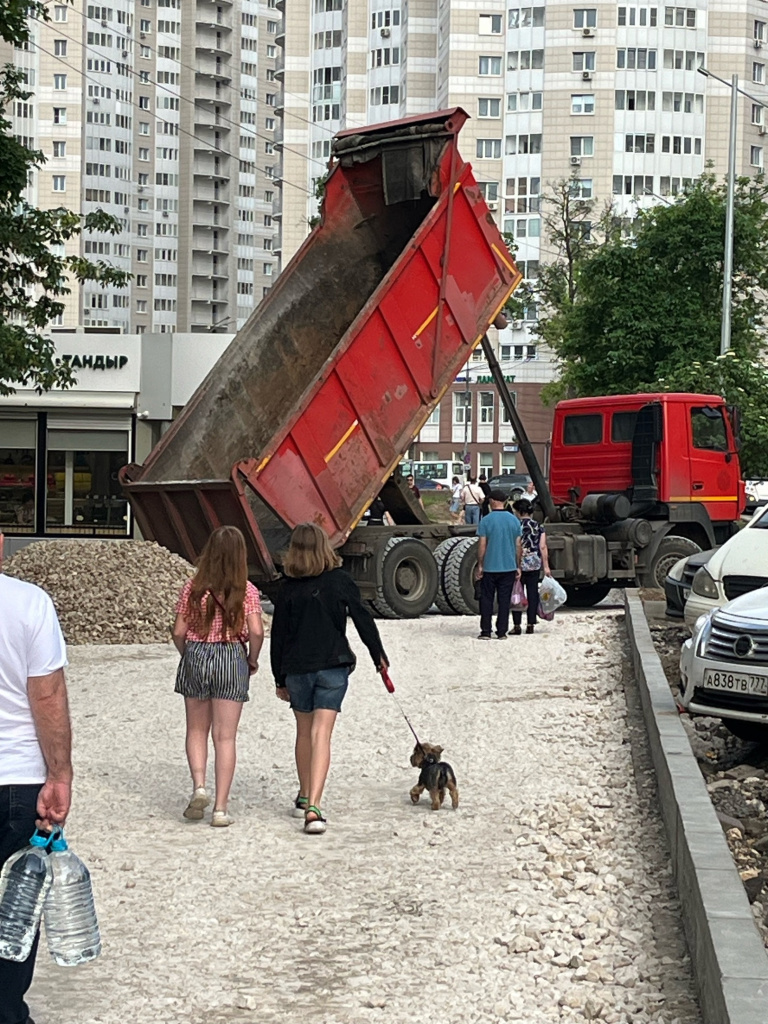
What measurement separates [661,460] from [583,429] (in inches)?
52.1

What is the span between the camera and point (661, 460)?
2180 centimetres

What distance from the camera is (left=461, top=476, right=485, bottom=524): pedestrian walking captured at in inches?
1403

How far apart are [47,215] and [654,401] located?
26.5 ft

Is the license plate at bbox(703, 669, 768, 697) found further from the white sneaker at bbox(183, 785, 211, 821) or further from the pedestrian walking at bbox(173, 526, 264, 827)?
the white sneaker at bbox(183, 785, 211, 821)

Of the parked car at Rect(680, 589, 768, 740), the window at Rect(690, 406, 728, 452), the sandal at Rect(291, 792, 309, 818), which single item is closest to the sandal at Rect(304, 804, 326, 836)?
the sandal at Rect(291, 792, 309, 818)

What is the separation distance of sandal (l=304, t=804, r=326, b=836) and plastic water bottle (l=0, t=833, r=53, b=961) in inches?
146

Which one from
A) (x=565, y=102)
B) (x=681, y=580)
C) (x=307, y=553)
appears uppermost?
(x=565, y=102)

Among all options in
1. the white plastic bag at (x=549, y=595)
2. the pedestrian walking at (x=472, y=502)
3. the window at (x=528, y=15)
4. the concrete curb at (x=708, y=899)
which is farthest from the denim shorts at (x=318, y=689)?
the window at (x=528, y=15)

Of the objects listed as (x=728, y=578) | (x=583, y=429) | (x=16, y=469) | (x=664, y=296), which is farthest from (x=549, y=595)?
(x=664, y=296)

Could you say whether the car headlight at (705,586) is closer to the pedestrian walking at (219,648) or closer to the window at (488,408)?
the pedestrian walking at (219,648)

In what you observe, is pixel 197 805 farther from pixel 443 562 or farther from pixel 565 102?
pixel 565 102

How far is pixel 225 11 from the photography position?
490ft

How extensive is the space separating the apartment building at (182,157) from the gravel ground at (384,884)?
129m

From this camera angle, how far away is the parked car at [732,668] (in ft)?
31.8
